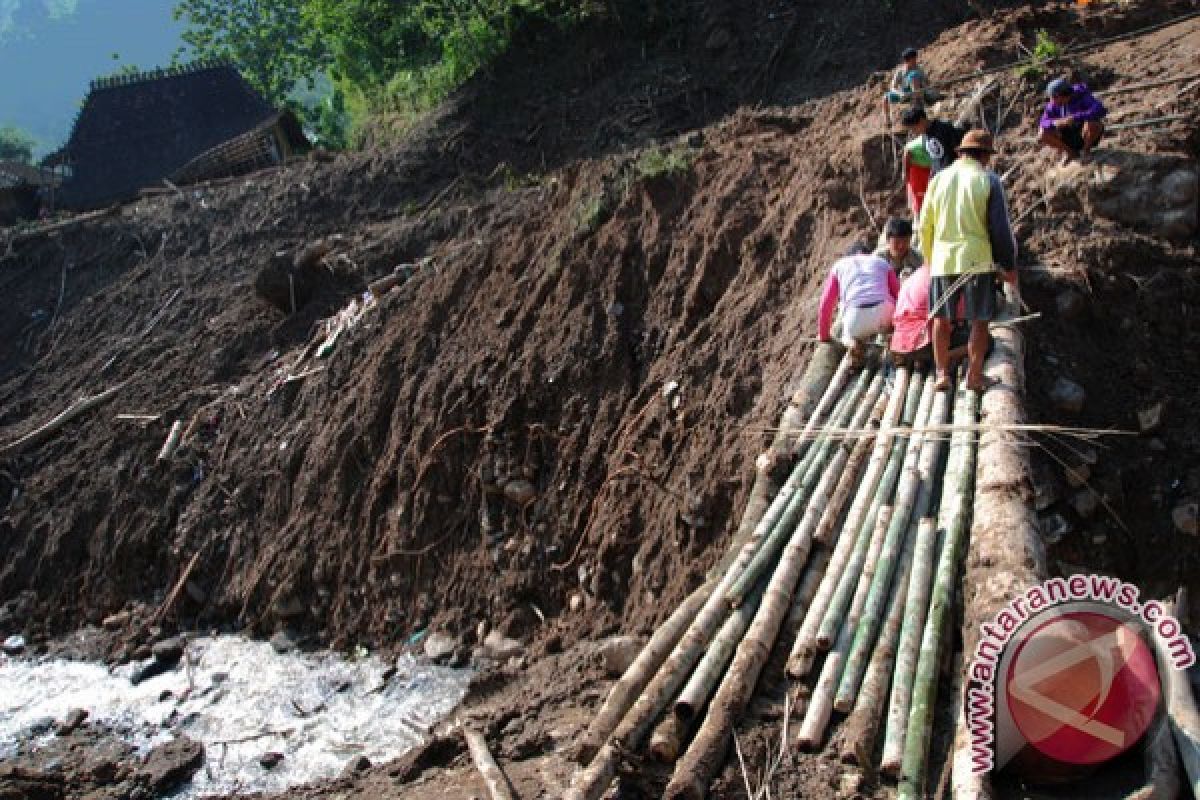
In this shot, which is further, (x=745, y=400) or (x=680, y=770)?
(x=745, y=400)

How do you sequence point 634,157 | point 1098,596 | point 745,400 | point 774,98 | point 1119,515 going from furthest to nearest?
point 774,98 < point 634,157 < point 745,400 < point 1119,515 < point 1098,596

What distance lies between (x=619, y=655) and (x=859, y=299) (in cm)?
257

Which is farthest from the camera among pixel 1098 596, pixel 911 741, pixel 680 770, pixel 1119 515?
pixel 1119 515

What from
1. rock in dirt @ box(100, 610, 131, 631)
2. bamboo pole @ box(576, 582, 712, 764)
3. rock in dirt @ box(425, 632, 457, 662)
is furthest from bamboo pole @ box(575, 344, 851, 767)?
rock in dirt @ box(100, 610, 131, 631)

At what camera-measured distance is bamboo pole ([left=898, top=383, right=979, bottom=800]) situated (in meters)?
3.35

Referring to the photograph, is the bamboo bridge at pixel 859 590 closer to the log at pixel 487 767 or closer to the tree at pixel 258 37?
the log at pixel 487 767

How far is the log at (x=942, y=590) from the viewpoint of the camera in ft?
11.0

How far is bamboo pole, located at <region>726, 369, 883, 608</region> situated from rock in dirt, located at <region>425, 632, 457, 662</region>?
3.26 meters

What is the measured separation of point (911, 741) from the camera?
341cm

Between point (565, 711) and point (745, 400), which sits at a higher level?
point (745, 400)

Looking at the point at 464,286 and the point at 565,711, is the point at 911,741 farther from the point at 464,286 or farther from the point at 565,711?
the point at 464,286

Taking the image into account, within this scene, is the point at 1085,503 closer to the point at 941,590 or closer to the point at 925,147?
the point at 941,590

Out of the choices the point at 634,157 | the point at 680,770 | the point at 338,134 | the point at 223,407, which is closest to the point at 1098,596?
the point at 680,770

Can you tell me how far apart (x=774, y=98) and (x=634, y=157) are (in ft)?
14.5
